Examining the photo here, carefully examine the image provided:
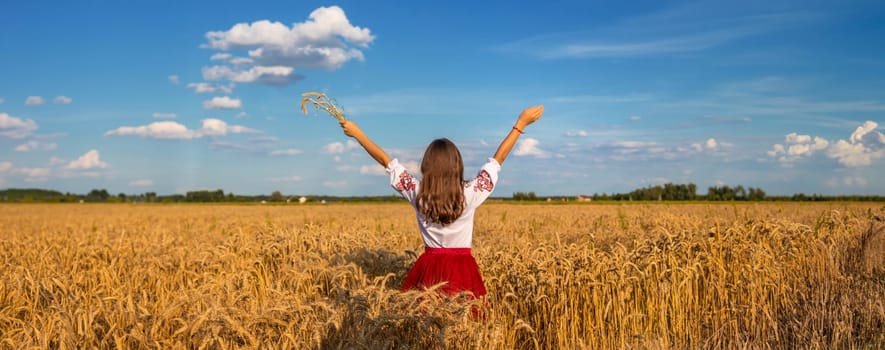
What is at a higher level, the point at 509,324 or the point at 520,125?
the point at 520,125

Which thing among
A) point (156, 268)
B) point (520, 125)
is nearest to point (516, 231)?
point (156, 268)

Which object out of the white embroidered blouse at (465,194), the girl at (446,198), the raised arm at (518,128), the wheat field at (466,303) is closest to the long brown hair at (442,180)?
the girl at (446,198)

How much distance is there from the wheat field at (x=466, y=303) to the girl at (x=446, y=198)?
0.98ft

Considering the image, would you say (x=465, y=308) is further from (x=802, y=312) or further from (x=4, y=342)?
(x=802, y=312)

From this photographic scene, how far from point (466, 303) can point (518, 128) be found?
1.42 metres

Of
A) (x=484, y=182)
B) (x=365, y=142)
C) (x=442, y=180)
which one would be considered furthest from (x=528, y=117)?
(x=365, y=142)

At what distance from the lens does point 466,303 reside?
383 cm

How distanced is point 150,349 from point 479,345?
6.58 feet

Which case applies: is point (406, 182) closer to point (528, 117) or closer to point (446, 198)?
point (446, 198)

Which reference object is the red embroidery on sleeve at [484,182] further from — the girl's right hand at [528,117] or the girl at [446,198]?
the girl's right hand at [528,117]

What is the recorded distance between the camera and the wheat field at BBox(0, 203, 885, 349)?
3744 mm

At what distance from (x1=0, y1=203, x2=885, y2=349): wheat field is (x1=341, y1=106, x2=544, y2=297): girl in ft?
Result: 0.98

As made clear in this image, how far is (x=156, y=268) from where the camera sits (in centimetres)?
747

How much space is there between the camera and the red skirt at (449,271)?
14.3 ft
